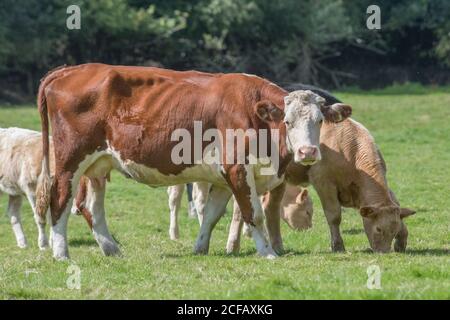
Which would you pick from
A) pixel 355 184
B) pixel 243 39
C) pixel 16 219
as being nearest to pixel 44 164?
pixel 355 184

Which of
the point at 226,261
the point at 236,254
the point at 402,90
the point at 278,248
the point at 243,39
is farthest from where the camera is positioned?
the point at 243,39

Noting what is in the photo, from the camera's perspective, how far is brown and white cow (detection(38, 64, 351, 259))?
1145 cm

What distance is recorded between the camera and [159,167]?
1163cm

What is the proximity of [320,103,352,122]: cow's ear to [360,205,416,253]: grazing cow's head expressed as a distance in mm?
1068

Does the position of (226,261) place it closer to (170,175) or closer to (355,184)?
(170,175)

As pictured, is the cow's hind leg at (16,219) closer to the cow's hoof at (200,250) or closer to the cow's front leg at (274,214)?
the cow's hoof at (200,250)

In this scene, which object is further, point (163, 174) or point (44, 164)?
point (44, 164)

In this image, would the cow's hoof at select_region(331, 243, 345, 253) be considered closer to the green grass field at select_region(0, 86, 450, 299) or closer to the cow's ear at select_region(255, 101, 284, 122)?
the green grass field at select_region(0, 86, 450, 299)

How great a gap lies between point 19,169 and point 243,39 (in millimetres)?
29565

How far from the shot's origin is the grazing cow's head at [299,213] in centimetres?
1579

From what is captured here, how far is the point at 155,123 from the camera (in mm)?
11641

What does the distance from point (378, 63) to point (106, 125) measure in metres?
34.9

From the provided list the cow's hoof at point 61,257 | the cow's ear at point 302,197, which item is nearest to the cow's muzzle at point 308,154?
the cow's hoof at point 61,257
